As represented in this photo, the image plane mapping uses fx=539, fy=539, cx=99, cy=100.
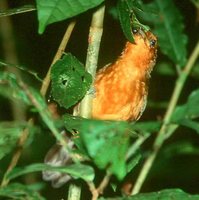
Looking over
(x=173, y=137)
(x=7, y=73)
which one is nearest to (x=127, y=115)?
(x=173, y=137)

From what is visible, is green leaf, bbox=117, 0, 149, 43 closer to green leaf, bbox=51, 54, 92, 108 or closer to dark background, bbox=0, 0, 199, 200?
green leaf, bbox=51, 54, 92, 108

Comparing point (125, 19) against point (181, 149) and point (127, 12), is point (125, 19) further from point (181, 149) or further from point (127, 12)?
point (181, 149)

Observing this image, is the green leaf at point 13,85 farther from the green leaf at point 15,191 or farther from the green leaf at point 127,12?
the green leaf at point 127,12

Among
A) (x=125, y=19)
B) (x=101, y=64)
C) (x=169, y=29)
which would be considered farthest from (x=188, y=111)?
(x=101, y=64)

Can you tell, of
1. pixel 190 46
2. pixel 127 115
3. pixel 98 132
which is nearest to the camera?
pixel 98 132

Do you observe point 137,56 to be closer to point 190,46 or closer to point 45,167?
point 190,46

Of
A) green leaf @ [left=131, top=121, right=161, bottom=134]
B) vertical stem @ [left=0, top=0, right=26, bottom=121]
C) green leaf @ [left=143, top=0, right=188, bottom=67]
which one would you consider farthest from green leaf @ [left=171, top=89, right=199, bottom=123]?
vertical stem @ [left=0, top=0, right=26, bottom=121]

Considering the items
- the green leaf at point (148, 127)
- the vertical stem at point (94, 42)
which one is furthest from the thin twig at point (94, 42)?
the green leaf at point (148, 127)

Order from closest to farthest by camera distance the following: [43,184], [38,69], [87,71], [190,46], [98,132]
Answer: [98,132]
[87,71]
[43,184]
[190,46]
[38,69]

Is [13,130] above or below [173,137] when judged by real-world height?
above
